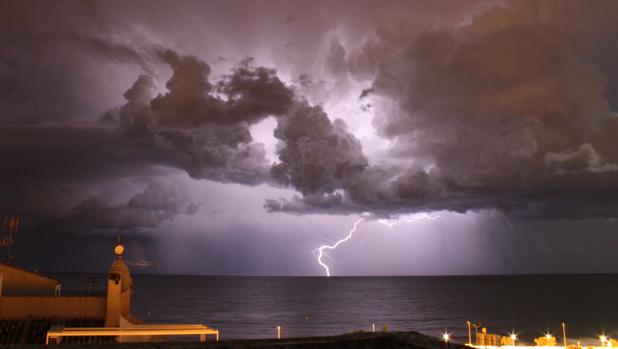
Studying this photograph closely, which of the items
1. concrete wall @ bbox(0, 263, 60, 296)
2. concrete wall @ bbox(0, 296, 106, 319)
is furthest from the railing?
concrete wall @ bbox(0, 263, 60, 296)

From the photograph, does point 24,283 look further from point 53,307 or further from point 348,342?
point 348,342

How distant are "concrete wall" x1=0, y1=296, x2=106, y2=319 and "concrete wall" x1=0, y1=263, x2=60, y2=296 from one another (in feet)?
11.4

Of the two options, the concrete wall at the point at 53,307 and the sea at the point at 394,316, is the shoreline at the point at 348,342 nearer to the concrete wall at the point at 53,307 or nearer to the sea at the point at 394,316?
the concrete wall at the point at 53,307

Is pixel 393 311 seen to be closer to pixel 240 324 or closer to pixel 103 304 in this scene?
pixel 240 324

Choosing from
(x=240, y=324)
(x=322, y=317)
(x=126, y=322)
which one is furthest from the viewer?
(x=322, y=317)

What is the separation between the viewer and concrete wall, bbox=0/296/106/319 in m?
32.2

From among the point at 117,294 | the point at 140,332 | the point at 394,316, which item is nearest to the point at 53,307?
the point at 117,294

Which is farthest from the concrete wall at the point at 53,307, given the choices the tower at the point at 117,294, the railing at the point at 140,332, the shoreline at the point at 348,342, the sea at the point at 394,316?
the sea at the point at 394,316

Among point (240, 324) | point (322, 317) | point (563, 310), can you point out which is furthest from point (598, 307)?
point (240, 324)

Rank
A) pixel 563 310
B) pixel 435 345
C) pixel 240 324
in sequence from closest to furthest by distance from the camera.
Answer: pixel 435 345
pixel 240 324
pixel 563 310

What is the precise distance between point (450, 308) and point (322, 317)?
42761mm

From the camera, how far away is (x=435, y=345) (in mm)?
11945

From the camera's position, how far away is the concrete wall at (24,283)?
118 ft

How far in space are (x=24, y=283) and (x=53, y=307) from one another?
19.8ft
